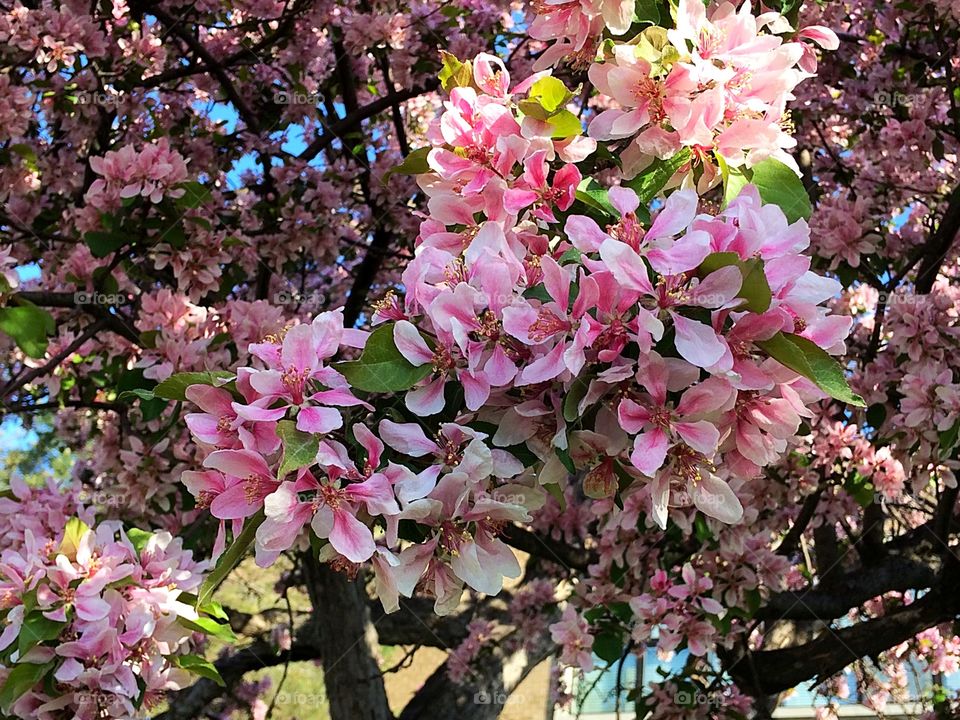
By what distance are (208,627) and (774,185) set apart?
1.19 meters

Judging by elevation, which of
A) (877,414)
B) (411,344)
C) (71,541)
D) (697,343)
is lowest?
(697,343)

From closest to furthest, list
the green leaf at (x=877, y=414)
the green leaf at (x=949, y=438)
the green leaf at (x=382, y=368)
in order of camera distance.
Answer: the green leaf at (x=382, y=368), the green leaf at (x=949, y=438), the green leaf at (x=877, y=414)

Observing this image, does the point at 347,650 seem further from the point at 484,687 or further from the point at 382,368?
the point at 382,368

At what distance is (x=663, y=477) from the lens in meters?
0.99

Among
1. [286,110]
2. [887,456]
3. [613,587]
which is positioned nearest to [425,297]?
[613,587]

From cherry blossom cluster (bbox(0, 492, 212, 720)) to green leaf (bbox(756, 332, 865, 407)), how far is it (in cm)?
115

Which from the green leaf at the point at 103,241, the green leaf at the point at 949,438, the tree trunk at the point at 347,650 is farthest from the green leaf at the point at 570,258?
the tree trunk at the point at 347,650

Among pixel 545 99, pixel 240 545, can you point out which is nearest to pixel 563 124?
pixel 545 99

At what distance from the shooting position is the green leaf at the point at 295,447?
0.89 meters

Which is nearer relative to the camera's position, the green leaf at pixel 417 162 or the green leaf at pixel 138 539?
the green leaf at pixel 417 162

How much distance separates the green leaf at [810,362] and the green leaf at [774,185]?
0.61 feet

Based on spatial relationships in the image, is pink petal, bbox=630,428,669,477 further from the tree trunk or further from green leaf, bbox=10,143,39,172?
the tree trunk

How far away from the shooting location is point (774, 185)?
42.4 inches

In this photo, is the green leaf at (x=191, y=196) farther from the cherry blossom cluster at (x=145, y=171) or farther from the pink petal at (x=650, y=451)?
the pink petal at (x=650, y=451)
